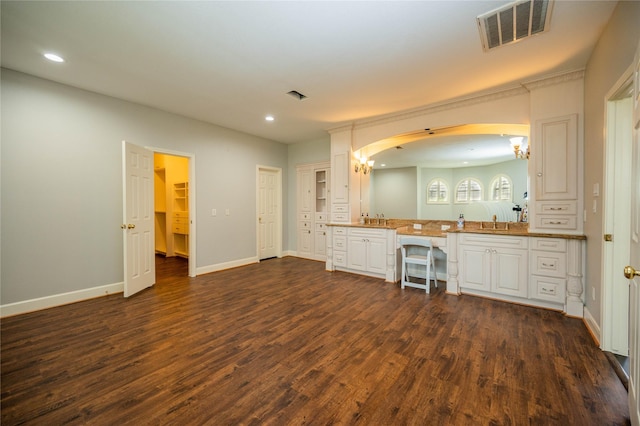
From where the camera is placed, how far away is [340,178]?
519 centimetres

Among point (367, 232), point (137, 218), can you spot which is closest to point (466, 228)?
point (367, 232)

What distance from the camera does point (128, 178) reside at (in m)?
3.66

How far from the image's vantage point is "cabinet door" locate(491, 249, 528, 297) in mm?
3293

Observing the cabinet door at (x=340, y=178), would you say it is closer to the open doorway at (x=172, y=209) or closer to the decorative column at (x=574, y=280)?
the decorative column at (x=574, y=280)

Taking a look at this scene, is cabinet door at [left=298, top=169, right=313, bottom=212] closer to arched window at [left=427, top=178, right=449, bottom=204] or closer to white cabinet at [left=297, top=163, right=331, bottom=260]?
white cabinet at [left=297, top=163, right=331, bottom=260]

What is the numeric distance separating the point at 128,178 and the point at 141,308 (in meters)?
1.82

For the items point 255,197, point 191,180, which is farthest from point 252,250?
point 191,180

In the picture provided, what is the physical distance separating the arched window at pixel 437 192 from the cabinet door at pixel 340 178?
1.69m

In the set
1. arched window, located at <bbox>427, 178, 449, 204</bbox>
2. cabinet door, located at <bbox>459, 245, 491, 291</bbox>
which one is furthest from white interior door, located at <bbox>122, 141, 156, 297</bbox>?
arched window, located at <bbox>427, 178, 449, 204</bbox>

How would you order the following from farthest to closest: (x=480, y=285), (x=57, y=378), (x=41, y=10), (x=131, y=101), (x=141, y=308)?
(x=131, y=101) < (x=480, y=285) < (x=141, y=308) < (x=41, y=10) < (x=57, y=378)

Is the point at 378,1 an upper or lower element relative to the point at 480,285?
upper

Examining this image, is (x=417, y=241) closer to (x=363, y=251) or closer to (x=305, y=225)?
(x=363, y=251)

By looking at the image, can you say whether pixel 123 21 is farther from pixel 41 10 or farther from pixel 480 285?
pixel 480 285

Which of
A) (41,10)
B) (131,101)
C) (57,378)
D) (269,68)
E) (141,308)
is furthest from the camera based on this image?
(131,101)
